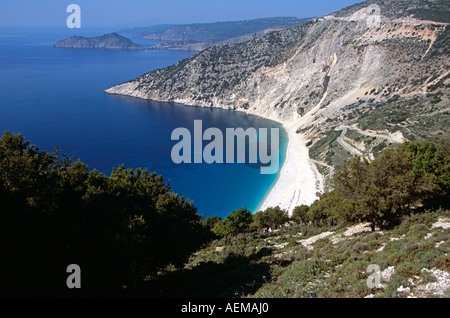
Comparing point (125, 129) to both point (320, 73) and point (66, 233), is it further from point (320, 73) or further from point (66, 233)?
point (66, 233)

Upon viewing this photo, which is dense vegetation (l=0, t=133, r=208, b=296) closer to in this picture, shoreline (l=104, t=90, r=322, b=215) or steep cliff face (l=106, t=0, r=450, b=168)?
shoreline (l=104, t=90, r=322, b=215)

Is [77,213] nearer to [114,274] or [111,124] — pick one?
[114,274]

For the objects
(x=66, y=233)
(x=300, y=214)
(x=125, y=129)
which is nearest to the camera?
(x=66, y=233)

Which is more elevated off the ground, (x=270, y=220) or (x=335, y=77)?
(x=335, y=77)

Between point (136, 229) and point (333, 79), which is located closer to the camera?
point (136, 229)

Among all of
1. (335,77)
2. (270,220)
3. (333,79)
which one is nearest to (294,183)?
(270,220)

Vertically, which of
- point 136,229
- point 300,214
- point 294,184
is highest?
point 136,229

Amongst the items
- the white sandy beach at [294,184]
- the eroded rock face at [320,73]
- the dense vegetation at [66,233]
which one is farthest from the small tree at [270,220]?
the eroded rock face at [320,73]

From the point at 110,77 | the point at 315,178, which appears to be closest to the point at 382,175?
the point at 315,178
